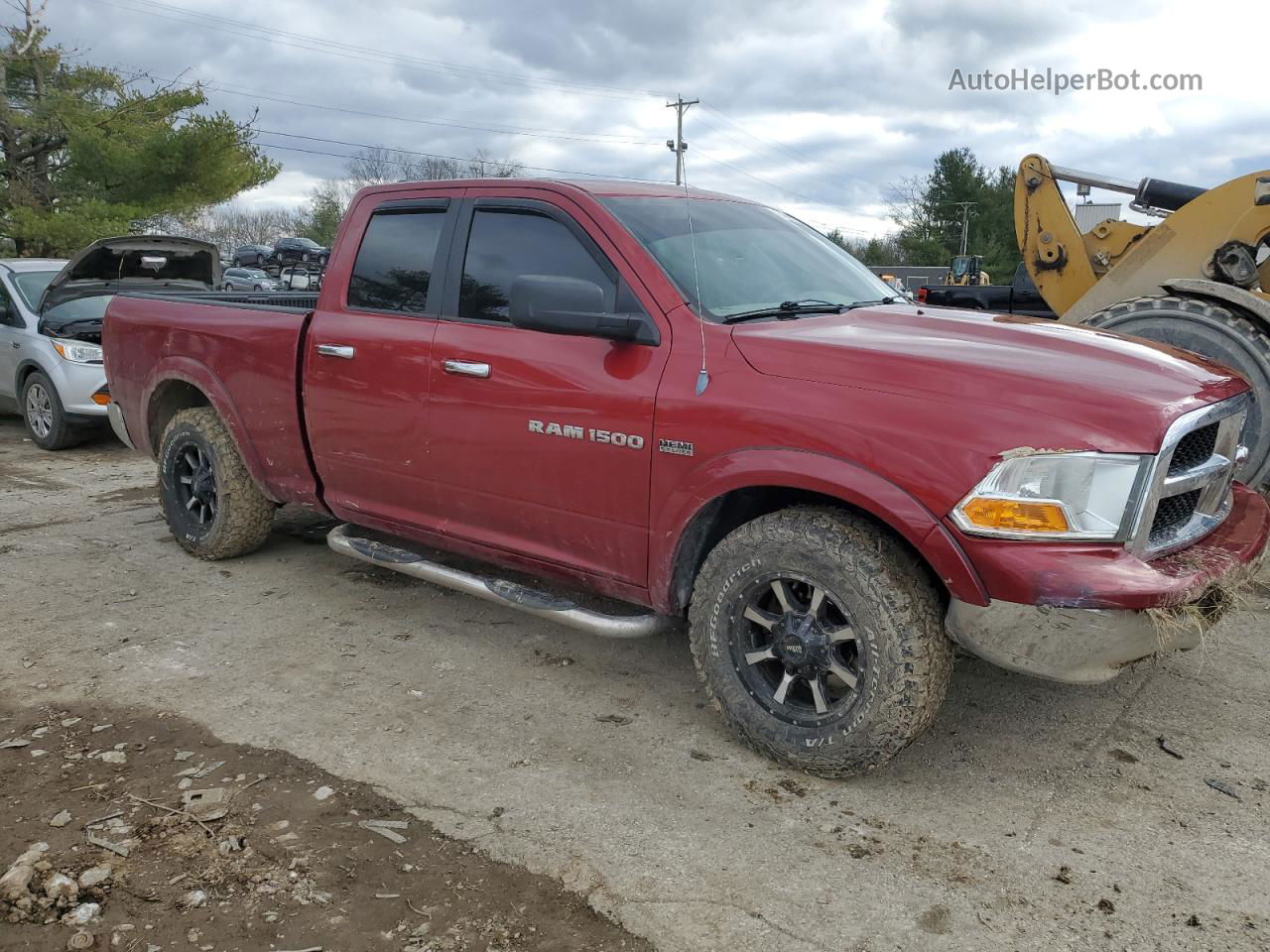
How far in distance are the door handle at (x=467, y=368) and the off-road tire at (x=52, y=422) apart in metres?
6.69

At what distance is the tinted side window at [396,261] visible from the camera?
4160 millimetres

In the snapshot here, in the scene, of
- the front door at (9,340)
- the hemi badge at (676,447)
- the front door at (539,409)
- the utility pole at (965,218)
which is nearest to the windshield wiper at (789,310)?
the front door at (539,409)

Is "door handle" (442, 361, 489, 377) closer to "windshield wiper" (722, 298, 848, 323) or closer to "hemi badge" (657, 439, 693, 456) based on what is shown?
"hemi badge" (657, 439, 693, 456)

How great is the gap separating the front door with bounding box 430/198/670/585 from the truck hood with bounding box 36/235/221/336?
696 cm

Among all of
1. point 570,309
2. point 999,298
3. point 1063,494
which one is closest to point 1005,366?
point 1063,494

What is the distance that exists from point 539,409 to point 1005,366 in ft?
5.33

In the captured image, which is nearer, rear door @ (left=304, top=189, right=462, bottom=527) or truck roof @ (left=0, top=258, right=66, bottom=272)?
rear door @ (left=304, top=189, right=462, bottom=527)

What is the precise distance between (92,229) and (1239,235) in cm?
1879

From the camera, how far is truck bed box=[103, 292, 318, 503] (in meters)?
4.62

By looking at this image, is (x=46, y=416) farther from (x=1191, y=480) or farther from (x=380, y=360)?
(x=1191, y=480)

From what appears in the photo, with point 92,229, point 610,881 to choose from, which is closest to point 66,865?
point 610,881

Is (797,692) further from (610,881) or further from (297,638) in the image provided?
(297,638)

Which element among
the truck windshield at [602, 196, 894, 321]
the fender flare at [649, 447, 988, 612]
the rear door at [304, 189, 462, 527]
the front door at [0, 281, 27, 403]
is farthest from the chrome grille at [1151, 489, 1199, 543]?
the front door at [0, 281, 27, 403]

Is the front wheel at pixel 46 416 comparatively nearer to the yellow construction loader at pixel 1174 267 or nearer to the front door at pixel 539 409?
the front door at pixel 539 409
